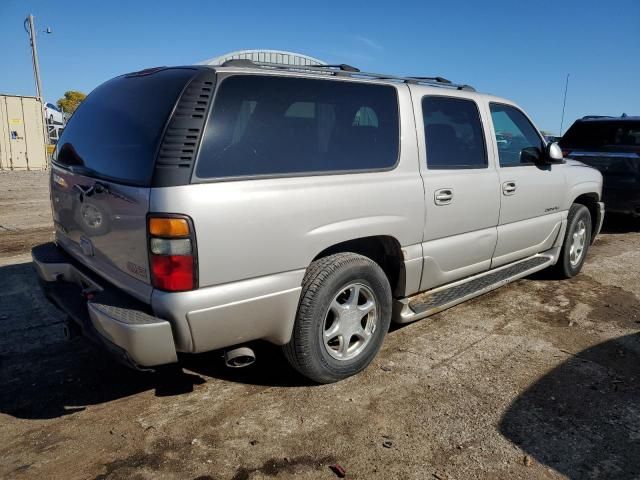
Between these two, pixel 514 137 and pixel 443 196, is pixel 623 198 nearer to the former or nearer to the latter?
pixel 514 137

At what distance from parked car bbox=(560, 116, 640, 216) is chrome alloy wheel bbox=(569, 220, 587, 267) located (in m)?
2.87

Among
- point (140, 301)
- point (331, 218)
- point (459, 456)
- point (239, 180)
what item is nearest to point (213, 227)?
point (239, 180)

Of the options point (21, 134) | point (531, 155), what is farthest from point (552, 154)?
point (21, 134)

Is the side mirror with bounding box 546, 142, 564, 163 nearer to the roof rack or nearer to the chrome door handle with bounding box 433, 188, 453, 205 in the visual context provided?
the roof rack

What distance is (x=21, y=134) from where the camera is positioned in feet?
60.3

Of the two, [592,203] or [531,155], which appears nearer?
[531,155]

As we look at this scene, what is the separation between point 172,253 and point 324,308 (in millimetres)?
966

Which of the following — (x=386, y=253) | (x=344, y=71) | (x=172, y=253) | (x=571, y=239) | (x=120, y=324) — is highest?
(x=344, y=71)

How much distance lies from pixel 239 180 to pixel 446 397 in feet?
5.91

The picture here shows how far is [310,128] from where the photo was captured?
2.91 meters

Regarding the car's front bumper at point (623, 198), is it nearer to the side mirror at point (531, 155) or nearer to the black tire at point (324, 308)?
the side mirror at point (531, 155)

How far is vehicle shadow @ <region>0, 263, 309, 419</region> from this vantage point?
295 centimetres

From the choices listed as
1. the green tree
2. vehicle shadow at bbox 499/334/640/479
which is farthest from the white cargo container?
the green tree

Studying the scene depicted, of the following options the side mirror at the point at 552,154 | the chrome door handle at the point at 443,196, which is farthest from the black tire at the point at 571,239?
the chrome door handle at the point at 443,196
